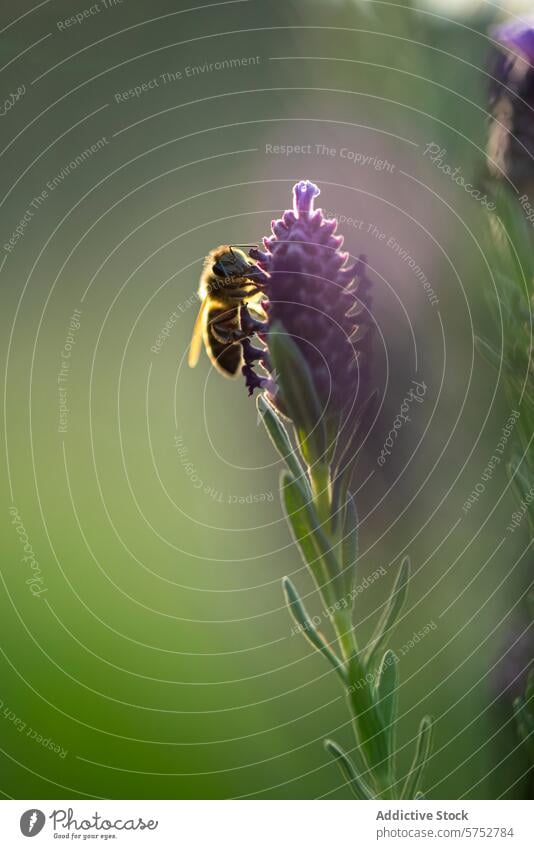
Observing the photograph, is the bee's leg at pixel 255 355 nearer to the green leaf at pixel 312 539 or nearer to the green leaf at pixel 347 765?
the green leaf at pixel 312 539

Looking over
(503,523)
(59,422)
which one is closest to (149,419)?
(59,422)

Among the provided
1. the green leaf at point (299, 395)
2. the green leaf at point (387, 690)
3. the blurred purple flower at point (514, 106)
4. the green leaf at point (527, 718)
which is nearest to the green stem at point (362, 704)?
the green leaf at point (387, 690)

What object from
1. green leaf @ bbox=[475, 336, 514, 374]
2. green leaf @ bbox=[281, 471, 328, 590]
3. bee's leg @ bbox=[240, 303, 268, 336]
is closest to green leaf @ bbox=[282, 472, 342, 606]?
green leaf @ bbox=[281, 471, 328, 590]

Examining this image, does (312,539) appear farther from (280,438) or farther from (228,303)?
(228,303)

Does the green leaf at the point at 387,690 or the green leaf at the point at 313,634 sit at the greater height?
the green leaf at the point at 313,634

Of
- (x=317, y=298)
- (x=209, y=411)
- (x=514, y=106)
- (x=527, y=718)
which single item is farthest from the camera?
(x=209, y=411)

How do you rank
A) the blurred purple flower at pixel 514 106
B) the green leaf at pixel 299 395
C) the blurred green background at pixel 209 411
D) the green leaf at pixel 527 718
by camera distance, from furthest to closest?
the blurred green background at pixel 209 411
the green leaf at pixel 527 718
the blurred purple flower at pixel 514 106
the green leaf at pixel 299 395

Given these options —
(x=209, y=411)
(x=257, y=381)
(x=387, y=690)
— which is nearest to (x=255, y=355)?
(x=257, y=381)
